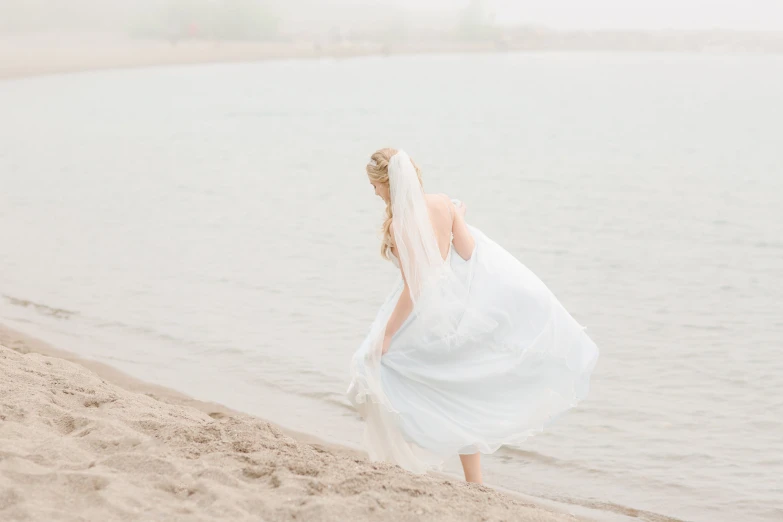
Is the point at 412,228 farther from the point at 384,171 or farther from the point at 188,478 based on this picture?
the point at 188,478

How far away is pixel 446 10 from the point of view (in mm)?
152125

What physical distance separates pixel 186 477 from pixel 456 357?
5.05ft

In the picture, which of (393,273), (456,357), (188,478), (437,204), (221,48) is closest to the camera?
(188,478)

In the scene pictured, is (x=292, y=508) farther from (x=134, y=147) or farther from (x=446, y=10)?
(x=446, y=10)

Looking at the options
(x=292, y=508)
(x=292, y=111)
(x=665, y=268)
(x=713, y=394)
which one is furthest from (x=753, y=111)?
(x=292, y=508)

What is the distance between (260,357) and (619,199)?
40.4 feet

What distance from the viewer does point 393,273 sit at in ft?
42.0

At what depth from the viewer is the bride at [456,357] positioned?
16.4ft

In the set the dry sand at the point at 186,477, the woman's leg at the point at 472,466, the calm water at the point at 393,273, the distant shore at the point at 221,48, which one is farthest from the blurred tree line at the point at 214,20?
the woman's leg at the point at 472,466

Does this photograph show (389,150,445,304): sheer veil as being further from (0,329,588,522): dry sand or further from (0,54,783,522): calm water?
(0,54,783,522): calm water

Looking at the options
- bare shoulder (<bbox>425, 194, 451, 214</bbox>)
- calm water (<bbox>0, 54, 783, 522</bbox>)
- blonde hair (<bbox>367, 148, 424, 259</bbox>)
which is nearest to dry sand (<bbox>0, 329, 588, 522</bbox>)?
blonde hair (<bbox>367, 148, 424, 259</bbox>)

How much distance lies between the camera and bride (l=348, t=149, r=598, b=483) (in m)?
4.99

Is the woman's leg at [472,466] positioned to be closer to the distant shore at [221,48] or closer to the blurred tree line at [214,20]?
the distant shore at [221,48]

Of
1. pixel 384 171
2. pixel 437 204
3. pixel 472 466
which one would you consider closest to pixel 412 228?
pixel 437 204
